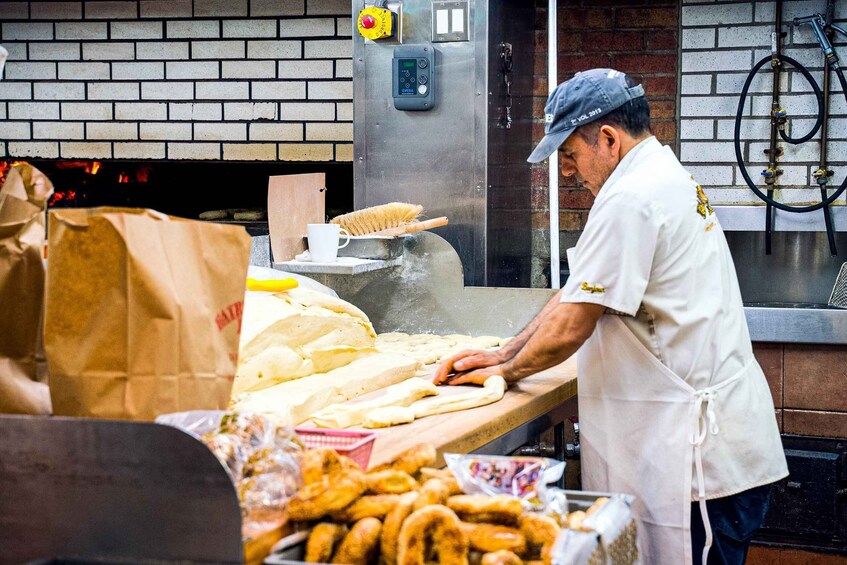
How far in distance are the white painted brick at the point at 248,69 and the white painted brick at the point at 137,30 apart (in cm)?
39

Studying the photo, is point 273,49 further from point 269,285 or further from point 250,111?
point 269,285

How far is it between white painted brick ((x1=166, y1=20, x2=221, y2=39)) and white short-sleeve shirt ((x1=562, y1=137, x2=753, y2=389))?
295cm

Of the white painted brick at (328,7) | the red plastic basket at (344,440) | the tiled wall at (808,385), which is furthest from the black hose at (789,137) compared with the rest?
the red plastic basket at (344,440)

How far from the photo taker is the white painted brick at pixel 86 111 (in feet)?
16.3

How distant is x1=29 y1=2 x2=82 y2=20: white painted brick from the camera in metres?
4.89

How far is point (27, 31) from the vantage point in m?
4.96

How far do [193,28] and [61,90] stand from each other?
80 centimetres

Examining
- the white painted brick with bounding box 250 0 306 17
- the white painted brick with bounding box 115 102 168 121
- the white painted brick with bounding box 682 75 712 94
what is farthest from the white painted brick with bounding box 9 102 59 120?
the white painted brick with bounding box 682 75 712 94

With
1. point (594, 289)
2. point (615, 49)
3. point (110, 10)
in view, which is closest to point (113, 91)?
point (110, 10)

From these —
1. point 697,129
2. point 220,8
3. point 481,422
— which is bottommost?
point 481,422

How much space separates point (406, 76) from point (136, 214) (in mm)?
2361

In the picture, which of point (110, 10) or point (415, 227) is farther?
point (110, 10)

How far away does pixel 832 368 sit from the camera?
3475 millimetres

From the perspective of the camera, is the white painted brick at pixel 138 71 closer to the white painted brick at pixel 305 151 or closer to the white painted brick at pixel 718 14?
the white painted brick at pixel 305 151
